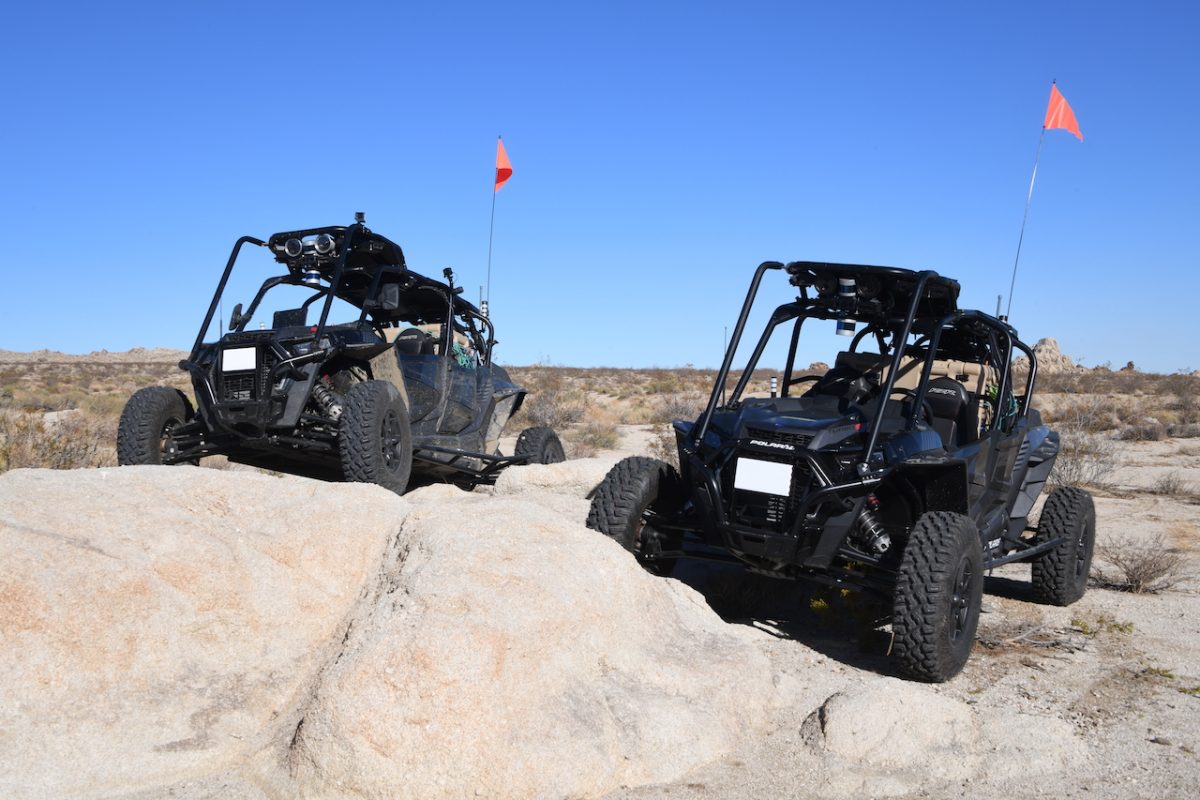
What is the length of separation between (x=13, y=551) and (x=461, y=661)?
1909mm

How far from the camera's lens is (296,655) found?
448cm

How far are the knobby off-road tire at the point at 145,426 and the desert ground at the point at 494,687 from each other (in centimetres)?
265

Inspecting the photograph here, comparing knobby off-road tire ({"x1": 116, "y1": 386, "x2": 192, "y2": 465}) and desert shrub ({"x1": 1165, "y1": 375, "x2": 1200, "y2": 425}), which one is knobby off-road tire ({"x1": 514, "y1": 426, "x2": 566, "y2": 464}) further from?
desert shrub ({"x1": 1165, "y1": 375, "x2": 1200, "y2": 425})

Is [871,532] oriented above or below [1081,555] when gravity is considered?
above

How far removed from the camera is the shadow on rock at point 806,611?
608 centimetres

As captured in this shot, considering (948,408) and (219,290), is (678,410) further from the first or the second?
(948,408)

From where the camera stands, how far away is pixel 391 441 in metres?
8.24

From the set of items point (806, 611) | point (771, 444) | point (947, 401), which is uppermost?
point (947, 401)

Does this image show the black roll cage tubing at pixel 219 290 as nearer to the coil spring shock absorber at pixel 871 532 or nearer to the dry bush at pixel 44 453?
the dry bush at pixel 44 453

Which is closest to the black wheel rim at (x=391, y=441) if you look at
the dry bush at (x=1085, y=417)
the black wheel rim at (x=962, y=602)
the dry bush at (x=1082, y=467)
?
the black wheel rim at (x=962, y=602)

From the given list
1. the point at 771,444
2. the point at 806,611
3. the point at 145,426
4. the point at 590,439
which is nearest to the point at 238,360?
the point at 145,426

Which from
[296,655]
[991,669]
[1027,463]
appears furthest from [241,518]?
[1027,463]

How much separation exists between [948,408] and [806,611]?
63.5 inches

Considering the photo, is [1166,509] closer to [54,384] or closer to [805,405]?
[805,405]
